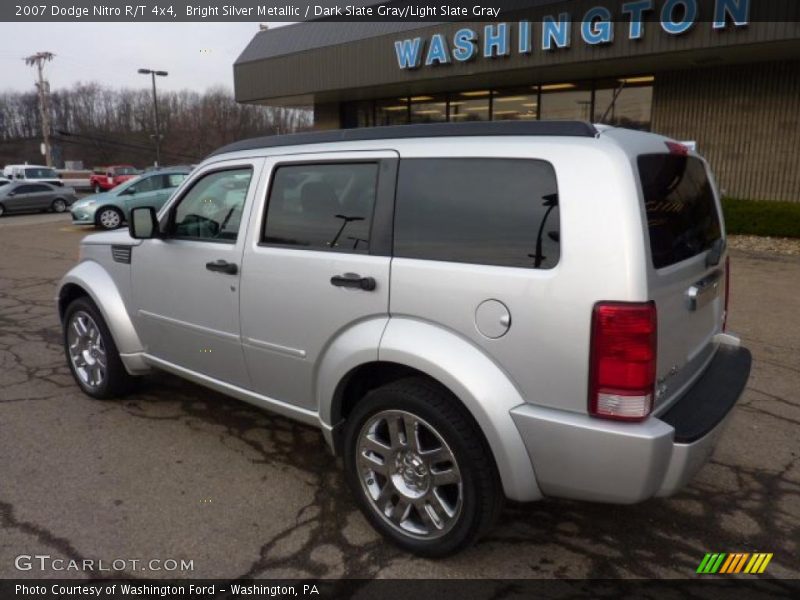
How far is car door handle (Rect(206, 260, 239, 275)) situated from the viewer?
11.0 ft

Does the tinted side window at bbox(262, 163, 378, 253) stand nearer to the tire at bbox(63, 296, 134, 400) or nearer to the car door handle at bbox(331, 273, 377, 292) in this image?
the car door handle at bbox(331, 273, 377, 292)

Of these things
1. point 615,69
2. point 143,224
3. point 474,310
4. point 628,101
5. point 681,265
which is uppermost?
point 615,69

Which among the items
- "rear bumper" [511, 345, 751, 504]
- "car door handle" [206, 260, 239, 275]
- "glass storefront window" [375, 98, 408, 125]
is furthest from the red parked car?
"rear bumper" [511, 345, 751, 504]

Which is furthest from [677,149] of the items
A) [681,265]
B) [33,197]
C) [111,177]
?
[111,177]

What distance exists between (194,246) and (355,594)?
214 cm

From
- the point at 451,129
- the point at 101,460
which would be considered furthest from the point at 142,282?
the point at 451,129

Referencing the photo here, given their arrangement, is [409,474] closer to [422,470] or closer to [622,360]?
[422,470]

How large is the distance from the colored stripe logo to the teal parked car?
52.7ft

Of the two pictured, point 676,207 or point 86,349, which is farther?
point 86,349

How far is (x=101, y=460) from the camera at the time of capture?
11.8 feet

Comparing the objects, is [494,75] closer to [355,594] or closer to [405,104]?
[405,104]

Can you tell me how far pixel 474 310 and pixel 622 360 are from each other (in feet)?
1.91

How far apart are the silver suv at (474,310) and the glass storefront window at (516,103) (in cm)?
1432

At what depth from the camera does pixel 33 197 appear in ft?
80.7
